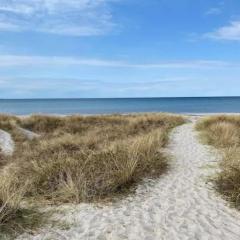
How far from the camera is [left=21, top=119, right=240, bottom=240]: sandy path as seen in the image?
6.46 meters

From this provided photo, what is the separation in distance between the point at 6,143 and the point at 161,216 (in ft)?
38.8

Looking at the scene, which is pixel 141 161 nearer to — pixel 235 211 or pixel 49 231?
pixel 235 211

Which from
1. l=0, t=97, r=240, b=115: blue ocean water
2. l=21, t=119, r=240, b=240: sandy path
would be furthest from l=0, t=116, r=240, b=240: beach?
l=0, t=97, r=240, b=115: blue ocean water

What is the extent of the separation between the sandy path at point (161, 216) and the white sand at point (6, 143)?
7.83 metres

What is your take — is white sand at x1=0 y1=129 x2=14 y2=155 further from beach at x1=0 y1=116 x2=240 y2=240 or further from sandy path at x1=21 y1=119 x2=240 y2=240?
sandy path at x1=21 y1=119 x2=240 y2=240

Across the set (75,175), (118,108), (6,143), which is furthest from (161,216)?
(118,108)

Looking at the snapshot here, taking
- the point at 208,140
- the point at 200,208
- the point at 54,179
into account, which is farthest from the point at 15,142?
the point at 200,208

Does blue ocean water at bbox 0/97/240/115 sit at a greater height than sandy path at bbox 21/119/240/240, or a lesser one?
lesser

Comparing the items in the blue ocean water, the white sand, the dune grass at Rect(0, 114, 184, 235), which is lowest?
the blue ocean water

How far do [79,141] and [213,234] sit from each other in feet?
31.1

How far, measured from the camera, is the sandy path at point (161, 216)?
6461mm

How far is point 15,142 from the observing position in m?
18.5

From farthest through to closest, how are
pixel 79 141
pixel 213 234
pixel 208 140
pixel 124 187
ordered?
1. pixel 208 140
2. pixel 79 141
3. pixel 124 187
4. pixel 213 234

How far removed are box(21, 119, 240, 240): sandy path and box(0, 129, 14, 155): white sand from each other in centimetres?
783
